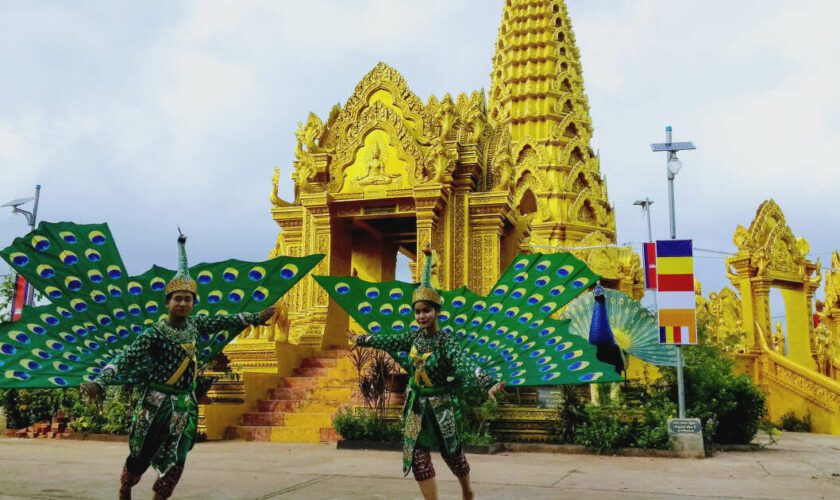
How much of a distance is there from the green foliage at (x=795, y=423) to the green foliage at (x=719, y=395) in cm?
822

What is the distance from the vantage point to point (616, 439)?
9961 millimetres

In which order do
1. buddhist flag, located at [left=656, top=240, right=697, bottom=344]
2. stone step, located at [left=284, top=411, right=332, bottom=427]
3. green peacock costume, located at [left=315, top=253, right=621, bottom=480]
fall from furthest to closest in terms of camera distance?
stone step, located at [left=284, top=411, right=332, bottom=427] → buddhist flag, located at [left=656, top=240, right=697, bottom=344] → green peacock costume, located at [left=315, top=253, right=621, bottom=480]

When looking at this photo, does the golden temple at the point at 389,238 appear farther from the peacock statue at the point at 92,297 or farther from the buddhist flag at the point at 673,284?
the peacock statue at the point at 92,297

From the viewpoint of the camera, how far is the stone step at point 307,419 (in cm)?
1183

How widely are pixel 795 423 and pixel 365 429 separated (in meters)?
13.8

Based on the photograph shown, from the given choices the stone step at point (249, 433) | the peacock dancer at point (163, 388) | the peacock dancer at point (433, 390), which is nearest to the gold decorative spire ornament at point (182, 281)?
the peacock dancer at point (163, 388)

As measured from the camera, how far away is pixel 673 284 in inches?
405

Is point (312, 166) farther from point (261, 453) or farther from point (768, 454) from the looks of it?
point (768, 454)

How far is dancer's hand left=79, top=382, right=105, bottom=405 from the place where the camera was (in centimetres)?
462

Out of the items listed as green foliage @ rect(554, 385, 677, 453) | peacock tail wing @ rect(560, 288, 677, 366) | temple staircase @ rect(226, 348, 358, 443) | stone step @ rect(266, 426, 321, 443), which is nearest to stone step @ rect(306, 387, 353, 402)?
temple staircase @ rect(226, 348, 358, 443)

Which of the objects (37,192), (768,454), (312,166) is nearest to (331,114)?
(312,166)

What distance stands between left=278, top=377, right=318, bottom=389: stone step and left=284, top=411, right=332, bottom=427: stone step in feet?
3.49

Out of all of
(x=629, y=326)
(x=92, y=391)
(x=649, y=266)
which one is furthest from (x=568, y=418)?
(x=92, y=391)

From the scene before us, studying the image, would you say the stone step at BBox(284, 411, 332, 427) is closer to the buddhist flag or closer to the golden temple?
the golden temple
